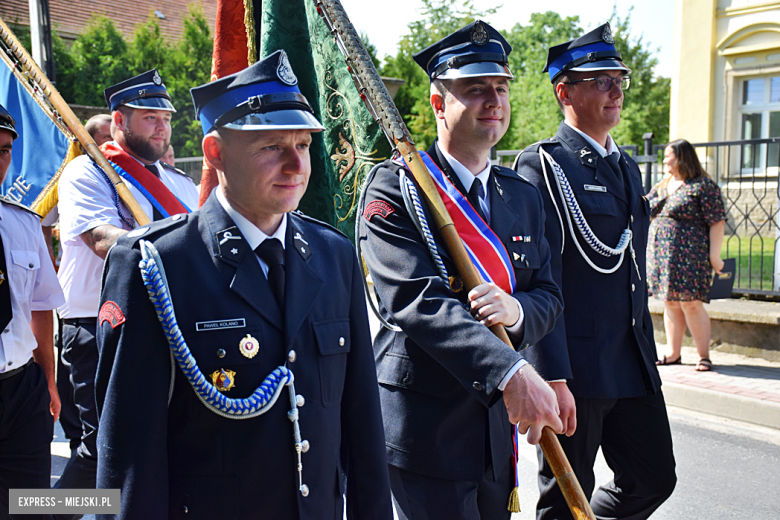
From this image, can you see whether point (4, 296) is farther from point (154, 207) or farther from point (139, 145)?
point (139, 145)

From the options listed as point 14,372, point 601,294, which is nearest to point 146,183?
point 14,372

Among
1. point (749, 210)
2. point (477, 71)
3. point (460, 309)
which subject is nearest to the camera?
point (460, 309)

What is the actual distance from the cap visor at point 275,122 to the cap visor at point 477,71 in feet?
2.90

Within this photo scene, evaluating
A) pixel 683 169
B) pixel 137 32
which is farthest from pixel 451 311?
pixel 137 32

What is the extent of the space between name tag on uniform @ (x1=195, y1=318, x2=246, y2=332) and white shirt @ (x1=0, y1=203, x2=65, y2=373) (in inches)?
67.5

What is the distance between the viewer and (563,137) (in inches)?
130

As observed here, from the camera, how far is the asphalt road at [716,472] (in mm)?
3955

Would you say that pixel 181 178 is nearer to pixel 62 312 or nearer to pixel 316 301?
pixel 62 312

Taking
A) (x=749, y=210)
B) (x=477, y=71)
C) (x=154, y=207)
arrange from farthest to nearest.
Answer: (x=749, y=210) < (x=154, y=207) < (x=477, y=71)

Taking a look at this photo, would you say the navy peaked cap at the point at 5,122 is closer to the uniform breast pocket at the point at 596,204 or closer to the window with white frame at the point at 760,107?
the uniform breast pocket at the point at 596,204

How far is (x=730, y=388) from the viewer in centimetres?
588

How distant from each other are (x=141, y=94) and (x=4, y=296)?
1364mm

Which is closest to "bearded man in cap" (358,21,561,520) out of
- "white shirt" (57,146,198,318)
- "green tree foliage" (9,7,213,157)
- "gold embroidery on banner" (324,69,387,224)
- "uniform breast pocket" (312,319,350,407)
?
"gold embroidery on banner" (324,69,387,224)

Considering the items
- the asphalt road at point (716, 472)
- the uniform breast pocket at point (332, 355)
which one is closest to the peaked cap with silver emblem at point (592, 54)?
the uniform breast pocket at point (332, 355)
